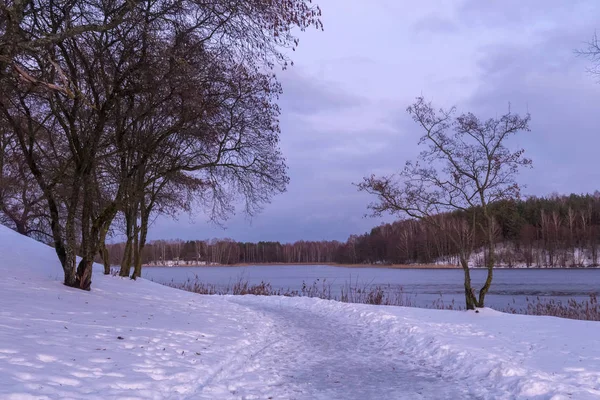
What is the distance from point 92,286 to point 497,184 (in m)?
13.1

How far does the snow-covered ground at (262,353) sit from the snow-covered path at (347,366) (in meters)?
0.02

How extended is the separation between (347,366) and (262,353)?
5.79 feet

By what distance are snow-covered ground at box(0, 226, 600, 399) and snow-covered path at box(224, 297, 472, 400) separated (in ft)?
0.07

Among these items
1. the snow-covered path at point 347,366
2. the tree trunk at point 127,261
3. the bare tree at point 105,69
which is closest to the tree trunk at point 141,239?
the tree trunk at point 127,261

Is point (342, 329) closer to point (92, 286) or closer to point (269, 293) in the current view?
point (92, 286)

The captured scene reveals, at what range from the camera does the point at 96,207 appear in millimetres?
16047

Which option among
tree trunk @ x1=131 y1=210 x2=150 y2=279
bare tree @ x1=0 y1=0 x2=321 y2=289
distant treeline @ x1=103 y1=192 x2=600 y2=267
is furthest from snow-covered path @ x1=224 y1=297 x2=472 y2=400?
distant treeline @ x1=103 y1=192 x2=600 y2=267

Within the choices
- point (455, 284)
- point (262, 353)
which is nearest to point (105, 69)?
point (262, 353)

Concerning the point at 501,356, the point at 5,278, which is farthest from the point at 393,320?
the point at 5,278

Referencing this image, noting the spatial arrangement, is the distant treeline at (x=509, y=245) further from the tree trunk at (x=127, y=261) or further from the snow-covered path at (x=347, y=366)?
the snow-covered path at (x=347, y=366)

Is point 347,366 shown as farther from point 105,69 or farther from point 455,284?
point 455,284

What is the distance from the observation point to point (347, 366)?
25.1ft

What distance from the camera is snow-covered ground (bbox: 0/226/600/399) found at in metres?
5.65

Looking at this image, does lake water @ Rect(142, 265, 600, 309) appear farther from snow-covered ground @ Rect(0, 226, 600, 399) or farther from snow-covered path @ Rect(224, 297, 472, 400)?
snow-covered path @ Rect(224, 297, 472, 400)
